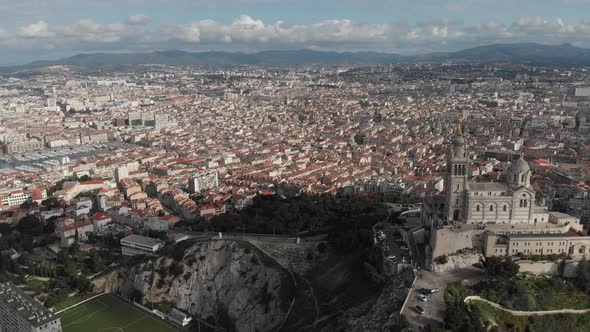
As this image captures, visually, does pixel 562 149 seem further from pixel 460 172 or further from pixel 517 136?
pixel 460 172

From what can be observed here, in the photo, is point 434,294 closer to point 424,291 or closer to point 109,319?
point 424,291

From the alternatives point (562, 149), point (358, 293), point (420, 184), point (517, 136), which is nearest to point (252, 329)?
point (358, 293)

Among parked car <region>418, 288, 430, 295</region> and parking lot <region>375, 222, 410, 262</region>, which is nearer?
parked car <region>418, 288, 430, 295</region>

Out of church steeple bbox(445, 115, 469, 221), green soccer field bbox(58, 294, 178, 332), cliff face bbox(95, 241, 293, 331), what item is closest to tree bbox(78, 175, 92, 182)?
cliff face bbox(95, 241, 293, 331)

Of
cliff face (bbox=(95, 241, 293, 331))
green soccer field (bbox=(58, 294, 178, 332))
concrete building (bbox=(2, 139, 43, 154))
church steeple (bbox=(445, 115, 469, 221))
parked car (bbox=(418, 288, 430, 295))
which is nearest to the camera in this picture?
parked car (bbox=(418, 288, 430, 295))

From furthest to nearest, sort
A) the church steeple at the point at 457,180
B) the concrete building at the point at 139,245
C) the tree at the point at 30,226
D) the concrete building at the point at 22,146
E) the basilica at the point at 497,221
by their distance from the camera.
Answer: the concrete building at the point at 22,146
the tree at the point at 30,226
the concrete building at the point at 139,245
the church steeple at the point at 457,180
the basilica at the point at 497,221

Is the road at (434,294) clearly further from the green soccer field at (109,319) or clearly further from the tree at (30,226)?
the tree at (30,226)

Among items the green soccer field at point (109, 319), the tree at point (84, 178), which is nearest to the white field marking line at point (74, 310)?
the green soccer field at point (109, 319)

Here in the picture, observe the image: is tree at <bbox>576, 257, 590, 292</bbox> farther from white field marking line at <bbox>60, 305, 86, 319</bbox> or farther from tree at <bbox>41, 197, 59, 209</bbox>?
tree at <bbox>41, 197, 59, 209</bbox>
